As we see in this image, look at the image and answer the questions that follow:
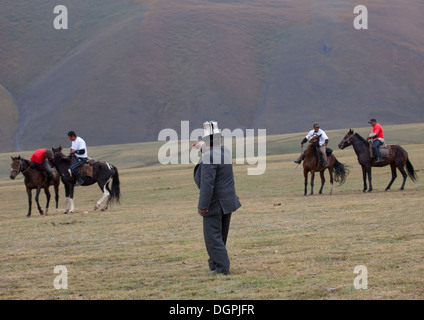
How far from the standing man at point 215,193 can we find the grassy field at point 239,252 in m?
0.43

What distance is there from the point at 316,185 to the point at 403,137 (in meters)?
39.1

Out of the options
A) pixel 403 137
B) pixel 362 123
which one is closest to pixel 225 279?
pixel 403 137

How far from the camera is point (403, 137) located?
214 ft

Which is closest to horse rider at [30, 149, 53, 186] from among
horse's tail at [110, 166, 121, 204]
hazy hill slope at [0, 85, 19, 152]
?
horse's tail at [110, 166, 121, 204]

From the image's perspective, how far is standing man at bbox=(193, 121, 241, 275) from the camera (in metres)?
9.81

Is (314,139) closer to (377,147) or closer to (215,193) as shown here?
(377,147)

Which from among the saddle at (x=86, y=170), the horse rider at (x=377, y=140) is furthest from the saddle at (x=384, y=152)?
the saddle at (x=86, y=170)

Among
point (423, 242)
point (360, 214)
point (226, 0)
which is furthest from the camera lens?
point (226, 0)

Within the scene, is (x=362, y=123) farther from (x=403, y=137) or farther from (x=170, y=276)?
(x=170, y=276)

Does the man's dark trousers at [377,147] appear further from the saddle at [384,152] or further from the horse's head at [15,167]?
the horse's head at [15,167]

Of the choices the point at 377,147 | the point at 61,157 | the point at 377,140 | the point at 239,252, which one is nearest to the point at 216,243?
the point at 239,252

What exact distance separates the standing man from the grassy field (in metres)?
0.43

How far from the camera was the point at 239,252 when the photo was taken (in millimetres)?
11852

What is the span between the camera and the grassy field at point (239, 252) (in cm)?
886
